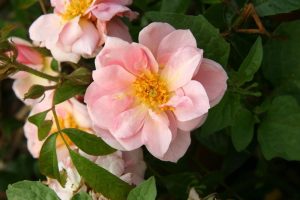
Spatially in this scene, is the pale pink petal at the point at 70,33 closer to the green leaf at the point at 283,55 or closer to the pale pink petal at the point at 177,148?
the pale pink petal at the point at 177,148

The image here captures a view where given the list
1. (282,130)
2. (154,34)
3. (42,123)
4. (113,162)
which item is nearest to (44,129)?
(42,123)

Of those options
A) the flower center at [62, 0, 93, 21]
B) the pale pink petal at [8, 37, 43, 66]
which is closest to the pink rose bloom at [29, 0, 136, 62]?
the flower center at [62, 0, 93, 21]

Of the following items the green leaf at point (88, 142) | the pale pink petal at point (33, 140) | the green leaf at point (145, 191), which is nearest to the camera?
the green leaf at point (145, 191)

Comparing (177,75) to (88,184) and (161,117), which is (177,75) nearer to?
(161,117)

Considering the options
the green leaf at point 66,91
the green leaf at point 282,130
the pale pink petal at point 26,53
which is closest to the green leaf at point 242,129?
the green leaf at point 282,130

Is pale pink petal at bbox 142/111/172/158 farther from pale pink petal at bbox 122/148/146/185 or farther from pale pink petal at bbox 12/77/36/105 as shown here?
pale pink petal at bbox 12/77/36/105

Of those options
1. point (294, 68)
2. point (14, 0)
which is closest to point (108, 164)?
point (294, 68)

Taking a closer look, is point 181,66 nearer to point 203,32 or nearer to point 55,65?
point 203,32
